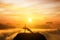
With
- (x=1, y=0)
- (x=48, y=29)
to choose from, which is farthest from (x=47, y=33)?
(x=1, y=0)

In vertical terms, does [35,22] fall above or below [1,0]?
below

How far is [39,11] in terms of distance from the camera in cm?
114

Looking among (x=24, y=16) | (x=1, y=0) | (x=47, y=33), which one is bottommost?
(x=47, y=33)

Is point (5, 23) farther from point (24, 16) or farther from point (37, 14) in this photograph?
point (37, 14)

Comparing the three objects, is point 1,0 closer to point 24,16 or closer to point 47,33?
point 24,16

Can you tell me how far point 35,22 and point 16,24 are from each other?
152mm

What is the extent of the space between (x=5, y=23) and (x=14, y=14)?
105 millimetres

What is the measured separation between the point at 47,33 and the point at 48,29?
34mm

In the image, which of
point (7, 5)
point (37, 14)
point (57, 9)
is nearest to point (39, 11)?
point (37, 14)

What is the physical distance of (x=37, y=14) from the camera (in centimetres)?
115

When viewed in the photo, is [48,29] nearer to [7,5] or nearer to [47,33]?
[47,33]

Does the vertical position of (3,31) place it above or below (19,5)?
below

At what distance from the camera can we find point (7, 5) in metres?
1.13

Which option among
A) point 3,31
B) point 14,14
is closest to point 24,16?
point 14,14
